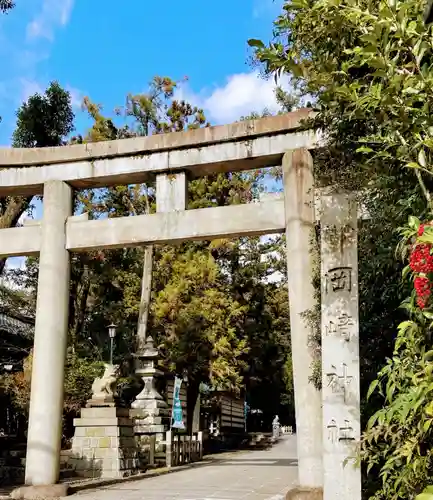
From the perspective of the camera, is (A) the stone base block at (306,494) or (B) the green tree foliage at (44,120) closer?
(A) the stone base block at (306,494)

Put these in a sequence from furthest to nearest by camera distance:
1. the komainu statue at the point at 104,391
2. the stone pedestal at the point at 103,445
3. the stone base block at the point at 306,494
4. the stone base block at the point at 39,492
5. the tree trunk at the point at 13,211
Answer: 1. the tree trunk at the point at 13,211
2. the komainu statue at the point at 104,391
3. the stone pedestal at the point at 103,445
4. the stone base block at the point at 39,492
5. the stone base block at the point at 306,494

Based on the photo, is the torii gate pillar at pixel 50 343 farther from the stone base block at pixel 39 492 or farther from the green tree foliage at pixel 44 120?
the green tree foliage at pixel 44 120

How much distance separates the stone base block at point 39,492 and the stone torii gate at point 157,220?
0.19 meters

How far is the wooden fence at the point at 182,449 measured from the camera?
16422 millimetres

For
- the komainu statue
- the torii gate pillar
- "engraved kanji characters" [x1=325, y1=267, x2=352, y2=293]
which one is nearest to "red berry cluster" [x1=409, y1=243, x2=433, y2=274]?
"engraved kanji characters" [x1=325, y1=267, x2=352, y2=293]

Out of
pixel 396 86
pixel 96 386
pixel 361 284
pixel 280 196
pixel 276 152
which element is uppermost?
pixel 276 152

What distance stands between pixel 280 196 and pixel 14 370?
13720mm

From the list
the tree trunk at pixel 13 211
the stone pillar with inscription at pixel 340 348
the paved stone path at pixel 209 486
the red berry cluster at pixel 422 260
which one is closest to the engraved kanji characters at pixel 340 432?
the stone pillar with inscription at pixel 340 348

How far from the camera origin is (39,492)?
29.5 ft

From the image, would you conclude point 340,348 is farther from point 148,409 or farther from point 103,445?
point 148,409

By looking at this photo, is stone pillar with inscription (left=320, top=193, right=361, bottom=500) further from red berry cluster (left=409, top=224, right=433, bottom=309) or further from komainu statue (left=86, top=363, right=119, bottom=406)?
komainu statue (left=86, top=363, right=119, bottom=406)

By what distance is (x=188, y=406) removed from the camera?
78.2 feet

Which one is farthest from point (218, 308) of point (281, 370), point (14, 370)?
point (281, 370)

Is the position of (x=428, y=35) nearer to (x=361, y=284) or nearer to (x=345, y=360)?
(x=345, y=360)
